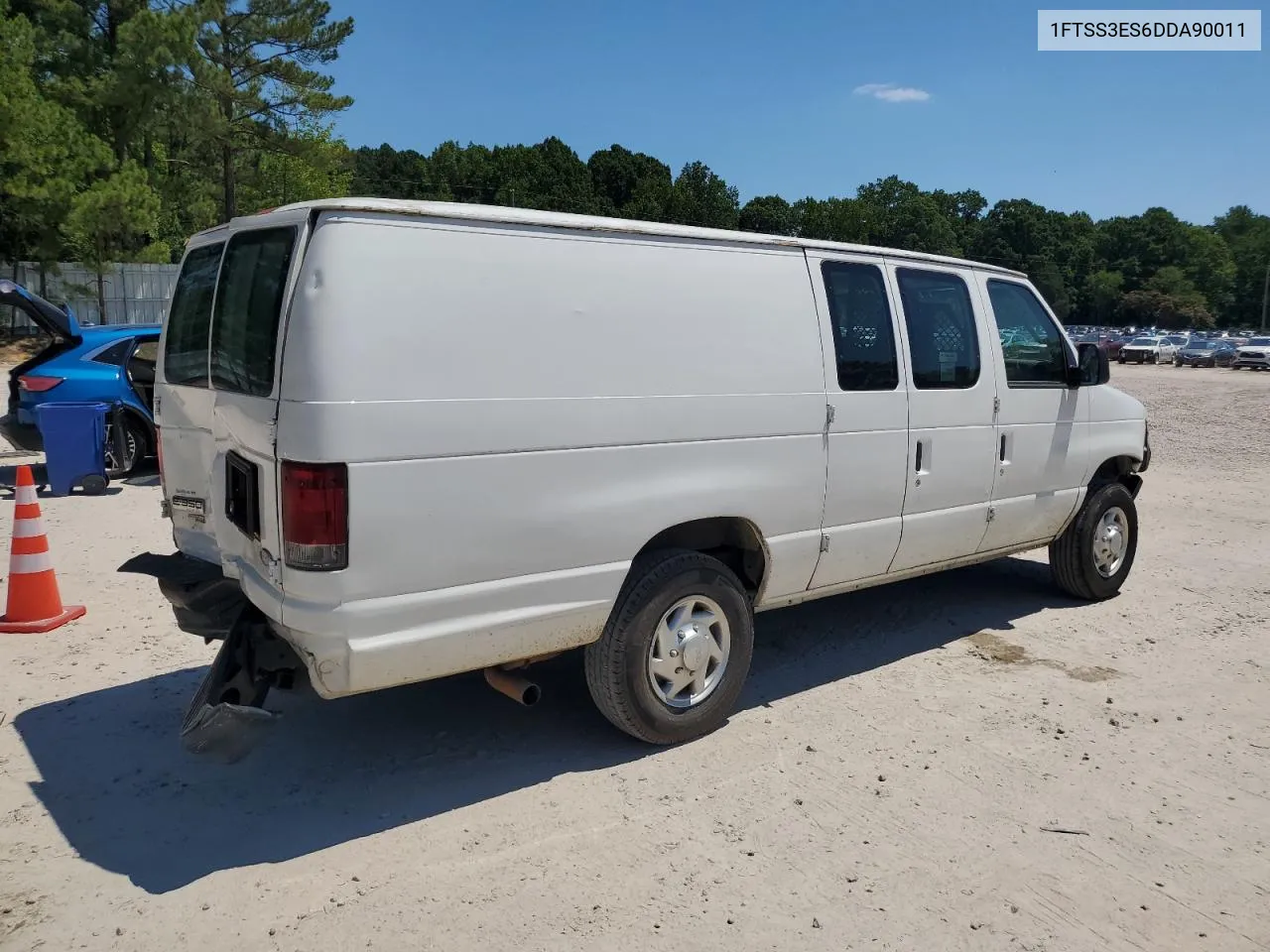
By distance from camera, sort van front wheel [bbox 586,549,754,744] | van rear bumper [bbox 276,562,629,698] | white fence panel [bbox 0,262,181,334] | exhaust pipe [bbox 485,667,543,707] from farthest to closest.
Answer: white fence panel [bbox 0,262,181,334] → van front wheel [bbox 586,549,754,744] → exhaust pipe [bbox 485,667,543,707] → van rear bumper [bbox 276,562,629,698]

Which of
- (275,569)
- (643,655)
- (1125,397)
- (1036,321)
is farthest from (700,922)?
(1125,397)

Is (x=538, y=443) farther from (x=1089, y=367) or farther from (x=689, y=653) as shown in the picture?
(x=1089, y=367)

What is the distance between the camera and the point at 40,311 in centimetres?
973

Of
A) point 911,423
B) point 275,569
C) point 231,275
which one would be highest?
point 231,275

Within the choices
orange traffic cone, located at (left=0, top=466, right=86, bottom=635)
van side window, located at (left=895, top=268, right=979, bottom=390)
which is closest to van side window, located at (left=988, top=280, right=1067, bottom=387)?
van side window, located at (left=895, top=268, right=979, bottom=390)

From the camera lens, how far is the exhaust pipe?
4.00 m

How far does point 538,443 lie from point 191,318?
1.84 meters

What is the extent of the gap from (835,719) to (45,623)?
15.3ft

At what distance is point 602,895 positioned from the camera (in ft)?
10.9

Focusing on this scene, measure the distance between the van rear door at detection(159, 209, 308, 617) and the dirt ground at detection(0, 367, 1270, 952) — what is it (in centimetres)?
95

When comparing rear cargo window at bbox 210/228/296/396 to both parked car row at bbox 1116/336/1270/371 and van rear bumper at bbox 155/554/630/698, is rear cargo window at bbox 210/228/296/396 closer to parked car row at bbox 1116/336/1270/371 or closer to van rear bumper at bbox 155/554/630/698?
van rear bumper at bbox 155/554/630/698

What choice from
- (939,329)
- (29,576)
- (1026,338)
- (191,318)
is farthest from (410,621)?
(1026,338)

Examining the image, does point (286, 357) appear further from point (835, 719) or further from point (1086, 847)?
point (1086, 847)

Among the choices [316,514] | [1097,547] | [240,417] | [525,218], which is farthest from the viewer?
[1097,547]
